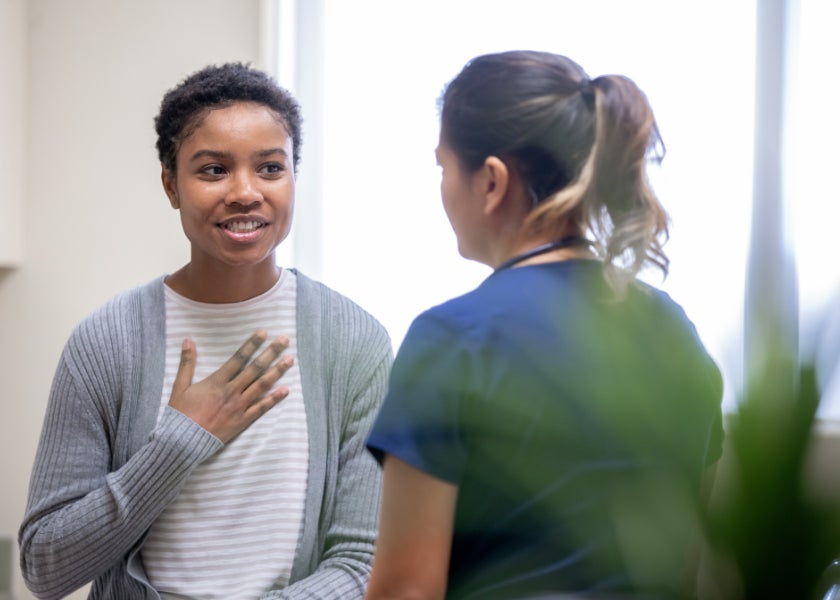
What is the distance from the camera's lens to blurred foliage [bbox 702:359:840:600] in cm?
35

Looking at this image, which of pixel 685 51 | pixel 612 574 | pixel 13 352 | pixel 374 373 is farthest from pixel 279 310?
pixel 13 352

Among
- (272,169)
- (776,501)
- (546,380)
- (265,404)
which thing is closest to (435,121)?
(272,169)

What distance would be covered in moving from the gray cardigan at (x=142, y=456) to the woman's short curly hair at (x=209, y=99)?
0.68 ft

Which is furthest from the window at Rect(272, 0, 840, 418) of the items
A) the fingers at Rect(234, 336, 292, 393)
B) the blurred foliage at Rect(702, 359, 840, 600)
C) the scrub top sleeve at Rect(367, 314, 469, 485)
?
the blurred foliage at Rect(702, 359, 840, 600)

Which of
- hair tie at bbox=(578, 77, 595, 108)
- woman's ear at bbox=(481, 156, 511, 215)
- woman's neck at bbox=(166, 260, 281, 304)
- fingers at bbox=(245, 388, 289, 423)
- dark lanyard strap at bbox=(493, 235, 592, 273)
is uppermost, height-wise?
hair tie at bbox=(578, 77, 595, 108)

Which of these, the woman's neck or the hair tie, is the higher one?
the hair tie

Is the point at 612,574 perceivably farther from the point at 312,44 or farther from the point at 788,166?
the point at 312,44

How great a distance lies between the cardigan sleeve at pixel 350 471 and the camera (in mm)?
1207

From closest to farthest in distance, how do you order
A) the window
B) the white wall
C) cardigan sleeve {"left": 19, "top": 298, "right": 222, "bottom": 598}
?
cardigan sleeve {"left": 19, "top": 298, "right": 222, "bottom": 598}, the window, the white wall

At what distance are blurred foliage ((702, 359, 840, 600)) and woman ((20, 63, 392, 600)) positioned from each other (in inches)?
34.6

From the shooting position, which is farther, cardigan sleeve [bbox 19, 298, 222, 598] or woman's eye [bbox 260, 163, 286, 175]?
woman's eye [bbox 260, 163, 286, 175]

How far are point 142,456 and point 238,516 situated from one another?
0.49 ft

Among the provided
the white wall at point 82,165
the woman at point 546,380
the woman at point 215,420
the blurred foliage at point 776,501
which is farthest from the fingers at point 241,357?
the blurred foliage at point 776,501

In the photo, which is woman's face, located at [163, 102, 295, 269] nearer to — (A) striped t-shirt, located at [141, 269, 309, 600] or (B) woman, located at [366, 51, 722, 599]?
(A) striped t-shirt, located at [141, 269, 309, 600]
